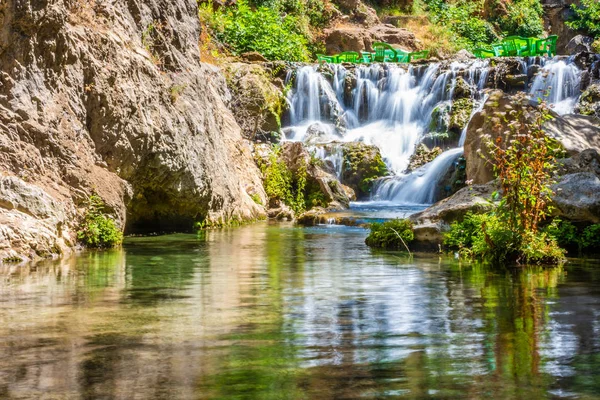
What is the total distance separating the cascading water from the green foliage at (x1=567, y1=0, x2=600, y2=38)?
13455 millimetres

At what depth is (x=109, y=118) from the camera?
14.2 m

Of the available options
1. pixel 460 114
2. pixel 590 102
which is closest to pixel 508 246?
pixel 460 114

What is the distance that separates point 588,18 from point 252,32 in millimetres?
20152

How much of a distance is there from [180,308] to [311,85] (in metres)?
25.4

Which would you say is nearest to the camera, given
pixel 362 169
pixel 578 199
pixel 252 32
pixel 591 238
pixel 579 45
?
pixel 578 199

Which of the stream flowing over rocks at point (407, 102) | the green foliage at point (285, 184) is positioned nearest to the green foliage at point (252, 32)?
the stream flowing over rocks at point (407, 102)

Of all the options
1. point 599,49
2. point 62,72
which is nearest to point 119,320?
point 62,72

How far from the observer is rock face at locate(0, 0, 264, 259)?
12.4m

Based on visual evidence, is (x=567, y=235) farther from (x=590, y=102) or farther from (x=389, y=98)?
(x=389, y=98)

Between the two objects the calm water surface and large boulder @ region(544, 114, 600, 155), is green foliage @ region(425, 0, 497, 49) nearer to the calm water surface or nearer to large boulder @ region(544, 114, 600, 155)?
large boulder @ region(544, 114, 600, 155)

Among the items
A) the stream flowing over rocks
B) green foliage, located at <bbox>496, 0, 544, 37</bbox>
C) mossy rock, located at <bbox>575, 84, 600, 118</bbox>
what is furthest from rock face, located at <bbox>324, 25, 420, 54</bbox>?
mossy rock, located at <bbox>575, 84, 600, 118</bbox>

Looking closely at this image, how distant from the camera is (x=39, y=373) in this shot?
4.91 meters

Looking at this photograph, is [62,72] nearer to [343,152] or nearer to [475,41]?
[343,152]

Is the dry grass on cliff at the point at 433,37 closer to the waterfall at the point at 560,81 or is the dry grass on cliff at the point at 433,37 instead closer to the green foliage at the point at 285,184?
the waterfall at the point at 560,81
